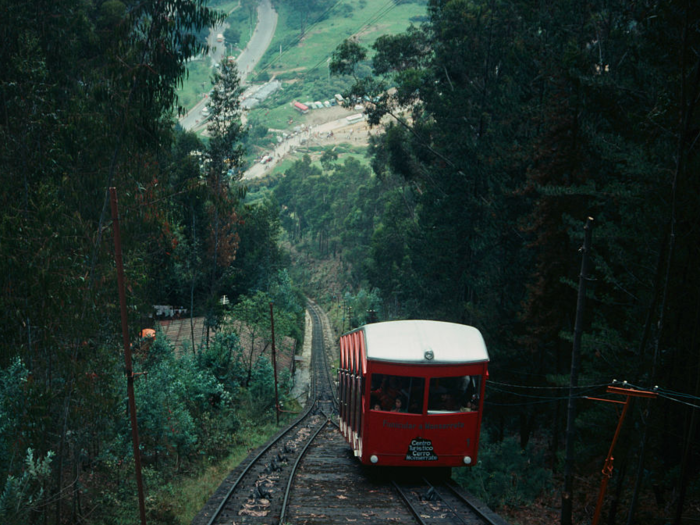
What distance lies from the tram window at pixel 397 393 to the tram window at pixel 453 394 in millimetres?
274

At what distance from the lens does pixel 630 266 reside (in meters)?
15.8

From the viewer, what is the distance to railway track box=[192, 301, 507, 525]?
10836 mm

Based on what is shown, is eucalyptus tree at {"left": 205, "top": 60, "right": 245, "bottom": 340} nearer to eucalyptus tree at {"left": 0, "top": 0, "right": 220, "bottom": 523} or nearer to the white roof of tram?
eucalyptus tree at {"left": 0, "top": 0, "right": 220, "bottom": 523}

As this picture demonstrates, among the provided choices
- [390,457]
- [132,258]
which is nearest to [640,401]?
[390,457]

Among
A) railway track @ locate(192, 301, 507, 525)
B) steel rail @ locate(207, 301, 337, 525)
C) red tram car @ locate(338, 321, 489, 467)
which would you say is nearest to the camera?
railway track @ locate(192, 301, 507, 525)

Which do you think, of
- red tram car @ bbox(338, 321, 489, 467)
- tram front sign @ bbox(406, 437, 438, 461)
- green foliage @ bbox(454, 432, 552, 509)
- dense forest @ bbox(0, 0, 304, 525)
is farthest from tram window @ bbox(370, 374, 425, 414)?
dense forest @ bbox(0, 0, 304, 525)

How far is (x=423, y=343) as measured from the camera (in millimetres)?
13297

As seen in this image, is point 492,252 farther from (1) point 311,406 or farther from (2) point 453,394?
(1) point 311,406

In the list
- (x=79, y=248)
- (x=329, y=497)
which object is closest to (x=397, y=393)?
(x=329, y=497)

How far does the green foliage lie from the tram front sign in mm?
2760

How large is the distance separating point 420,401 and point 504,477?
5666mm

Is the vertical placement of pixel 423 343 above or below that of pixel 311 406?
above

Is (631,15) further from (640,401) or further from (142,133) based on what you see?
(142,133)

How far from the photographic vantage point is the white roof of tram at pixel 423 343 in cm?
1302
